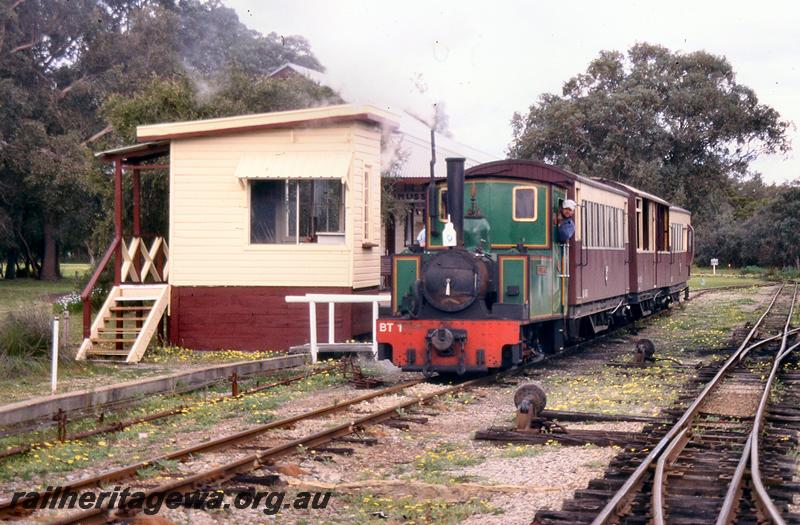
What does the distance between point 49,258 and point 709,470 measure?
42.8 meters

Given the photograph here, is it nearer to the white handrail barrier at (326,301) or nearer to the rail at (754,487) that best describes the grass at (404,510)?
the rail at (754,487)

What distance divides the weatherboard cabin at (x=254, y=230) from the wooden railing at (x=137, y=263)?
48mm

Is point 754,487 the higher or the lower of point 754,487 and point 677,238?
the lower

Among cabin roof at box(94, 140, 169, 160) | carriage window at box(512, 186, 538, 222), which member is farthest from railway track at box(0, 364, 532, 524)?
cabin roof at box(94, 140, 169, 160)

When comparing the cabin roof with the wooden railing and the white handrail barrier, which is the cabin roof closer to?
the wooden railing

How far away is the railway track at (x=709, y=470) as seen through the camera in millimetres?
6855

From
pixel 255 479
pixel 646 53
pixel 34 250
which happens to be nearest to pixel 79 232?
pixel 34 250

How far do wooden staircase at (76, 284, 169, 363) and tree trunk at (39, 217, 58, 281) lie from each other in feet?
95.5

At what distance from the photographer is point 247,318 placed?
709 inches

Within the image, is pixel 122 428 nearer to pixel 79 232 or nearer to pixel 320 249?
pixel 320 249

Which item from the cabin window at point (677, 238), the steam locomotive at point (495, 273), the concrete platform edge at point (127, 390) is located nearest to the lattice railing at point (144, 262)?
the concrete platform edge at point (127, 390)

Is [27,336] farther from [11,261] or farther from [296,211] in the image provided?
[11,261]

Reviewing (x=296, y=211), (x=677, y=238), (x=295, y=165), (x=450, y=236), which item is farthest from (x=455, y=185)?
(x=677, y=238)

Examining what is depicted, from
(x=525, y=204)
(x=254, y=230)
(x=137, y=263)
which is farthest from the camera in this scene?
(x=137, y=263)
